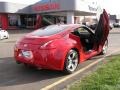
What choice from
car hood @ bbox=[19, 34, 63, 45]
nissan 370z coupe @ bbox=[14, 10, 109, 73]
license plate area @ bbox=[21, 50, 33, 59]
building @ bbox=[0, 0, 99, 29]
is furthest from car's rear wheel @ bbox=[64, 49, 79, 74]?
building @ bbox=[0, 0, 99, 29]

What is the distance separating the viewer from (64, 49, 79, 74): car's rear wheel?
7977 millimetres

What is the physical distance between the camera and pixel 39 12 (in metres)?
50.3

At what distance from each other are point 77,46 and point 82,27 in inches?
45.5

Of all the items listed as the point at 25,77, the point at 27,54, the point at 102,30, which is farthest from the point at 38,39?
the point at 102,30

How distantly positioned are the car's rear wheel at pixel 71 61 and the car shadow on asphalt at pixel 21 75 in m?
0.21

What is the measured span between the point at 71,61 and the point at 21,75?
1466 mm

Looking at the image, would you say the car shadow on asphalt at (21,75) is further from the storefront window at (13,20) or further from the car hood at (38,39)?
the storefront window at (13,20)

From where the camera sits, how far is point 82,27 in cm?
955

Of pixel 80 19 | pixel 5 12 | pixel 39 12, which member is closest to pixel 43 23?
pixel 39 12

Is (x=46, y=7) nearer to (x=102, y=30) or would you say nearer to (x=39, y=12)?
(x=39, y=12)

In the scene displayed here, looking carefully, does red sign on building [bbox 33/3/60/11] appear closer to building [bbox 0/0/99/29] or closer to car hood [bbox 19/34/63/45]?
building [bbox 0/0/99/29]

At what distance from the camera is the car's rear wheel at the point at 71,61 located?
798cm

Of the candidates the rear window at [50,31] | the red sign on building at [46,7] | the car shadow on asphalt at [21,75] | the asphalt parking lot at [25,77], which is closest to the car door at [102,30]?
the asphalt parking lot at [25,77]

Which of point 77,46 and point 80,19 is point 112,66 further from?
point 80,19
